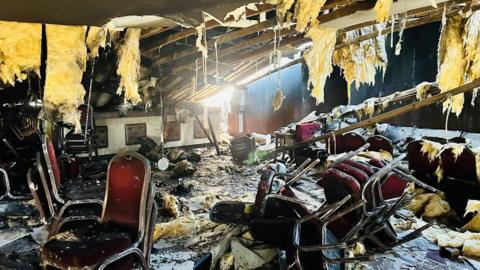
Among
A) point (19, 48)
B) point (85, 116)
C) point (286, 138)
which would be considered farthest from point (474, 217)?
point (85, 116)

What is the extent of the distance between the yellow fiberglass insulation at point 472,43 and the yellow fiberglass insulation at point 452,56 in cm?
7

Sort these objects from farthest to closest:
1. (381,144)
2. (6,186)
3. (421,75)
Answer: (421,75) < (381,144) < (6,186)

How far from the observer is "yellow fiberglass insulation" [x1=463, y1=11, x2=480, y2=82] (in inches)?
142

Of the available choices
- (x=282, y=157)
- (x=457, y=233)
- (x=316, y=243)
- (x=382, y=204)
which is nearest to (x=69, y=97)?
(x=316, y=243)

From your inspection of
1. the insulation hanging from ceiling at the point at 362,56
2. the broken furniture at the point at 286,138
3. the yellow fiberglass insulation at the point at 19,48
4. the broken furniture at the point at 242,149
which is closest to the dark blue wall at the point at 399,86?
the broken furniture at the point at 286,138

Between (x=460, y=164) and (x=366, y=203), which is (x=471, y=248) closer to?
(x=366, y=203)

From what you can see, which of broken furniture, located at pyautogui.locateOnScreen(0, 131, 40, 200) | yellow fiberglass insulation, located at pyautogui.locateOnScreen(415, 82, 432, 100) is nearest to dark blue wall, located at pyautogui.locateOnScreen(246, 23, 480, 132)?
yellow fiberglass insulation, located at pyautogui.locateOnScreen(415, 82, 432, 100)

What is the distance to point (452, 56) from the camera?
395 cm

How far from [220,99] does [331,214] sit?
9.84m

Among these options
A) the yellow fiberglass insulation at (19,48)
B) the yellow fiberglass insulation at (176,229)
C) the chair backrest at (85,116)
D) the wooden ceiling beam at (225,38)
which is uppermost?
the wooden ceiling beam at (225,38)

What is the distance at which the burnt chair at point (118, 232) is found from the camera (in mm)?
2525

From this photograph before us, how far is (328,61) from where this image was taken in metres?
4.19

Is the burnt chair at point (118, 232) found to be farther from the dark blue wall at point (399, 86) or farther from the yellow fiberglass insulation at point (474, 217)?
the dark blue wall at point (399, 86)

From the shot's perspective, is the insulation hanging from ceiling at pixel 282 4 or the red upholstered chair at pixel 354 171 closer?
the insulation hanging from ceiling at pixel 282 4
